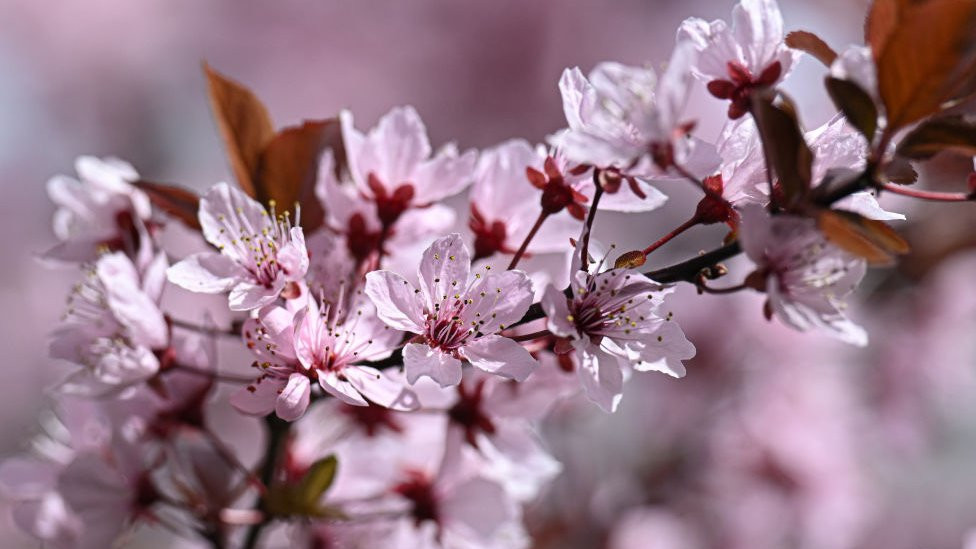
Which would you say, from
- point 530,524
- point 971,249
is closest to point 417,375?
point 530,524

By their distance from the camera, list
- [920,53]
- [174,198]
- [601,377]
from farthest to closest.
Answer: [174,198]
[601,377]
[920,53]

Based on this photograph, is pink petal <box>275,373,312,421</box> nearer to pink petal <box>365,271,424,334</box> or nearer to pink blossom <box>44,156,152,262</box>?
pink petal <box>365,271,424,334</box>

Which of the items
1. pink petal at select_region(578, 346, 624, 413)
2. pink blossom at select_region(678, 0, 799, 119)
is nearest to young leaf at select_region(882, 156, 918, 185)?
pink blossom at select_region(678, 0, 799, 119)

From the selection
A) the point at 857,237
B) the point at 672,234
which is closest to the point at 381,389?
the point at 672,234

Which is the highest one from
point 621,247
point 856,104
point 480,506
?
point 856,104

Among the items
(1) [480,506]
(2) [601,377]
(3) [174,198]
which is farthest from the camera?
(1) [480,506]

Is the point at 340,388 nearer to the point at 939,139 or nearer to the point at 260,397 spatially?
the point at 260,397
